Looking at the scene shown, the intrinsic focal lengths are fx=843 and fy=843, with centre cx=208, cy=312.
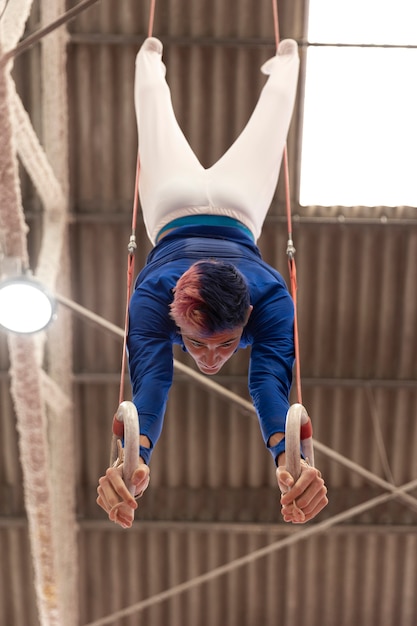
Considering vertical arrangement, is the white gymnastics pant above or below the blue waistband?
above

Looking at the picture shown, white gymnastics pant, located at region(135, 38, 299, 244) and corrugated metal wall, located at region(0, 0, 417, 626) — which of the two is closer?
white gymnastics pant, located at region(135, 38, 299, 244)

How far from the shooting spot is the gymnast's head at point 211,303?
11.7ft

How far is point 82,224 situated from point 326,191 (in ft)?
8.67

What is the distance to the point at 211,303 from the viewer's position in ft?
11.7

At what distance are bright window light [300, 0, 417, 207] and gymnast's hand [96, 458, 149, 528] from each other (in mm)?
6022

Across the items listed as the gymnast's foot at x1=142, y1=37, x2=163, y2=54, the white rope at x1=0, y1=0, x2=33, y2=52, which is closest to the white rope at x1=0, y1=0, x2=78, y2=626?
the white rope at x1=0, y1=0, x2=33, y2=52

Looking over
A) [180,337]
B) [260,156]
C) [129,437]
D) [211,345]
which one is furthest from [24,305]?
[129,437]

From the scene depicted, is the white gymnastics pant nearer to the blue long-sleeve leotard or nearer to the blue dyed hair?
the blue long-sleeve leotard

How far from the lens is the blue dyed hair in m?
3.56

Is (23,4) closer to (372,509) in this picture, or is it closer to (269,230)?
(269,230)

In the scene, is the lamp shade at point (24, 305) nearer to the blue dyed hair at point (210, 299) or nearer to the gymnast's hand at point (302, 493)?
the blue dyed hair at point (210, 299)

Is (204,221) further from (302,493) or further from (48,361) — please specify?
(48,361)

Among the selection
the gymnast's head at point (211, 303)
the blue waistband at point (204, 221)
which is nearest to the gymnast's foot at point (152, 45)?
the blue waistband at point (204, 221)

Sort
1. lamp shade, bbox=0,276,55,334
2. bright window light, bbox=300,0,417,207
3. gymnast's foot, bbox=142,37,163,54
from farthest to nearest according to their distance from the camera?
bright window light, bbox=300,0,417,207, lamp shade, bbox=0,276,55,334, gymnast's foot, bbox=142,37,163,54
